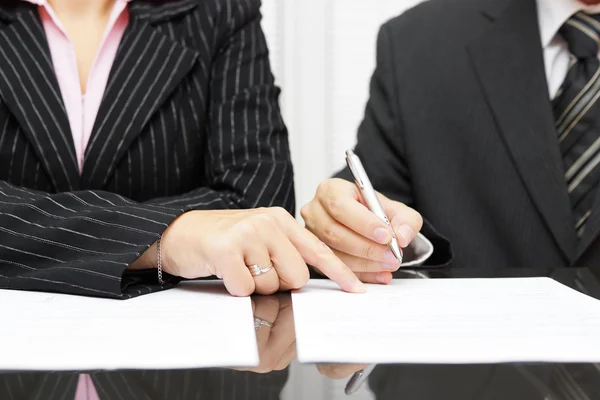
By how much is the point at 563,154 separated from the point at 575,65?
0.14m

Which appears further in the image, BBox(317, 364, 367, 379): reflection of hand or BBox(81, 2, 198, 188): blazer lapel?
BBox(81, 2, 198, 188): blazer lapel

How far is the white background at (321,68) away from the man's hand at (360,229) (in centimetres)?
101

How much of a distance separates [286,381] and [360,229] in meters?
0.36

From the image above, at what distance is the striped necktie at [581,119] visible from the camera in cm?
104

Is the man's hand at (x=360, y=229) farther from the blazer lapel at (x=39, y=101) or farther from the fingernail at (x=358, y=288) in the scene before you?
the blazer lapel at (x=39, y=101)

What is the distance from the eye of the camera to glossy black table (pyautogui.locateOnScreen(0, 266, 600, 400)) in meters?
0.40

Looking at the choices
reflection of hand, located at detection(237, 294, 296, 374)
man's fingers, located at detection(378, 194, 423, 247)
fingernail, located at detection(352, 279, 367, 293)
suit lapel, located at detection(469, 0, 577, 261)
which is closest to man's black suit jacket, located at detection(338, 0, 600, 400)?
suit lapel, located at detection(469, 0, 577, 261)

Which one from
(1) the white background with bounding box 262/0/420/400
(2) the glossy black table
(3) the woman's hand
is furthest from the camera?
(1) the white background with bounding box 262/0/420/400

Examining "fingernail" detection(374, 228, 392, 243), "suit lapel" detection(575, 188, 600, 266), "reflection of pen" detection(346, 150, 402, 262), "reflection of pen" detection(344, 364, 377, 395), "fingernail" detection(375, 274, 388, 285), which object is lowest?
"suit lapel" detection(575, 188, 600, 266)

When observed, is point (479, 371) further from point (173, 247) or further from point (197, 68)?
point (197, 68)

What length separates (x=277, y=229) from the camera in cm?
72

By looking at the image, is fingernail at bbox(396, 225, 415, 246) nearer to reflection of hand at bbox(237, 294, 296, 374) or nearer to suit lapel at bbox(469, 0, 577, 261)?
reflection of hand at bbox(237, 294, 296, 374)

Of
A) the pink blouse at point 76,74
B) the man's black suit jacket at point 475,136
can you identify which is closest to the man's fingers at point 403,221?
the man's black suit jacket at point 475,136

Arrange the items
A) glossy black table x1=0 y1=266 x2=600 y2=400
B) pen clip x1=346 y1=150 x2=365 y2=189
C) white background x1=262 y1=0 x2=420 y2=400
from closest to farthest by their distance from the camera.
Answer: glossy black table x1=0 y1=266 x2=600 y2=400, pen clip x1=346 y1=150 x2=365 y2=189, white background x1=262 y1=0 x2=420 y2=400
